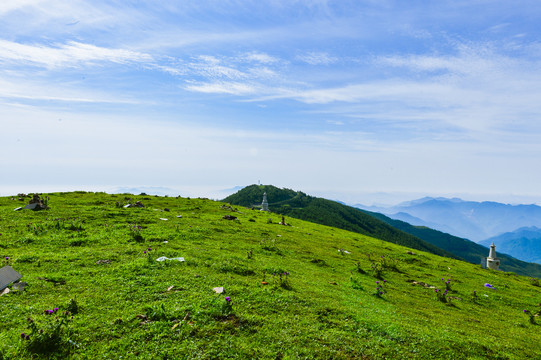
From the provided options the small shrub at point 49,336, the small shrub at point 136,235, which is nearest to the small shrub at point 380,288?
the small shrub at point 49,336

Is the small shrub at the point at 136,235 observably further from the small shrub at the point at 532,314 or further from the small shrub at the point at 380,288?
the small shrub at the point at 532,314

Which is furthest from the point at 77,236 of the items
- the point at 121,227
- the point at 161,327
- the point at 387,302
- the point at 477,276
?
the point at 477,276

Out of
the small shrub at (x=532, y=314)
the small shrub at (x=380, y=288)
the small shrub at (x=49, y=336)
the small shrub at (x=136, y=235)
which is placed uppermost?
the small shrub at (x=136, y=235)

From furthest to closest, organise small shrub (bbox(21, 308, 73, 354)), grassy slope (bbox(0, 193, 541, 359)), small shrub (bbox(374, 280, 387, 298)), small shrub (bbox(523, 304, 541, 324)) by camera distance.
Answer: small shrub (bbox(523, 304, 541, 324)), small shrub (bbox(374, 280, 387, 298)), grassy slope (bbox(0, 193, 541, 359)), small shrub (bbox(21, 308, 73, 354))

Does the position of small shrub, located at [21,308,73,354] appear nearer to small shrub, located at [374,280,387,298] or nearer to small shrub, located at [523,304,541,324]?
small shrub, located at [374,280,387,298]

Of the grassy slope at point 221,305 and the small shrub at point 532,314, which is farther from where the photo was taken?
the small shrub at point 532,314

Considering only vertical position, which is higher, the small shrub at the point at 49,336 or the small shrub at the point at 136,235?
the small shrub at the point at 136,235

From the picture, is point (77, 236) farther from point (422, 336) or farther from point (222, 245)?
point (422, 336)

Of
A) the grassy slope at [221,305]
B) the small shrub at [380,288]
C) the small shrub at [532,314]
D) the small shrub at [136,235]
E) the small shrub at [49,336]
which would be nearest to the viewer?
the small shrub at [49,336]

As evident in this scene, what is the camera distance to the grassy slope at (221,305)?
936 cm

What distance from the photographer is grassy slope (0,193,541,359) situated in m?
9.36

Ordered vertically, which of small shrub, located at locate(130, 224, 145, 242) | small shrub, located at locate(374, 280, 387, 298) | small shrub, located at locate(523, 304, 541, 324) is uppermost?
small shrub, located at locate(130, 224, 145, 242)

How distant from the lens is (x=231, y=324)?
33.8 feet

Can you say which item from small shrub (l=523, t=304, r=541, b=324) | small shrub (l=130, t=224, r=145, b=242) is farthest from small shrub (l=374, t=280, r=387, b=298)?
small shrub (l=130, t=224, r=145, b=242)
